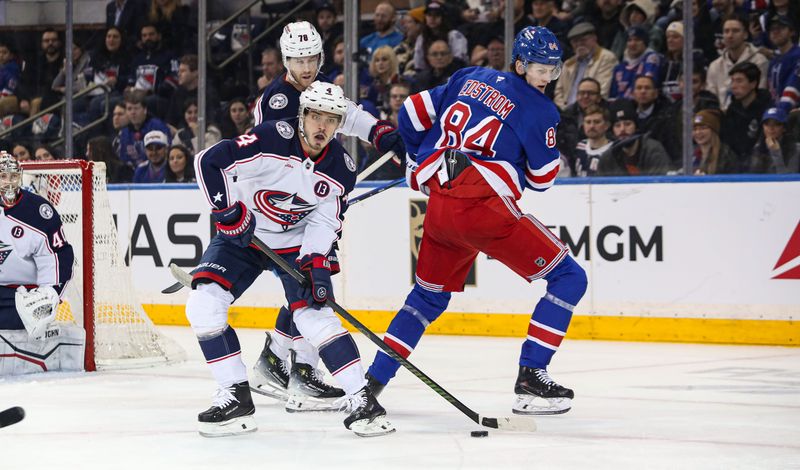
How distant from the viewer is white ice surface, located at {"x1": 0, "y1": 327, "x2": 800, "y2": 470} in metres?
3.38

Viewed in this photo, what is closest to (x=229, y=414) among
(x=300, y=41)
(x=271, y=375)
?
(x=271, y=375)

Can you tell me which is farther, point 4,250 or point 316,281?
point 4,250

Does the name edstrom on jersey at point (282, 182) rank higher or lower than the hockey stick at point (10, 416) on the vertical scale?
higher

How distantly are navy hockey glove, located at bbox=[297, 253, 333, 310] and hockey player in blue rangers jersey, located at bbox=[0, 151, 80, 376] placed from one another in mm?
1886

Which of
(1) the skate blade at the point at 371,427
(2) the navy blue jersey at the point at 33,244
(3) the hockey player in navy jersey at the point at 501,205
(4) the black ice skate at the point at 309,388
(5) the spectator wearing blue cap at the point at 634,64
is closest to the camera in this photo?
(1) the skate blade at the point at 371,427

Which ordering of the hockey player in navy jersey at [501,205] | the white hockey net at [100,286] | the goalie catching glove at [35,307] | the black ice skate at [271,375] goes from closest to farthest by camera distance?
the hockey player in navy jersey at [501,205]
the black ice skate at [271,375]
the goalie catching glove at [35,307]
the white hockey net at [100,286]

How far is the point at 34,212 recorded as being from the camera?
5441 mm

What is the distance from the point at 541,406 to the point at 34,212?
7.93 feet

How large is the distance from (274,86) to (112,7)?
173 inches

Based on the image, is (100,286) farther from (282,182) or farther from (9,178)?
(282,182)

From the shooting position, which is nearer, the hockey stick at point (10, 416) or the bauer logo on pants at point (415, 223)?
the hockey stick at point (10, 416)

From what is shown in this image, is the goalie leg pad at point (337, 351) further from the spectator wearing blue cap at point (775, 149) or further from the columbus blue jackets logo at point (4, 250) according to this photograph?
the spectator wearing blue cap at point (775, 149)

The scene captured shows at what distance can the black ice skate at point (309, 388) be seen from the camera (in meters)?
4.32

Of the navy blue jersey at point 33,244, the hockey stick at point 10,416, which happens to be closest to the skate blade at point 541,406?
the hockey stick at point 10,416
